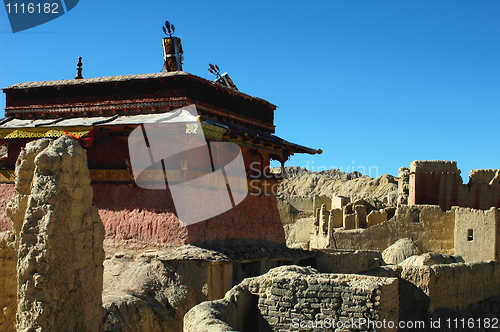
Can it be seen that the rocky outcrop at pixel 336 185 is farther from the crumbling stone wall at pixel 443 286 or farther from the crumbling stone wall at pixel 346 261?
the crumbling stone wall at pixel 443 286

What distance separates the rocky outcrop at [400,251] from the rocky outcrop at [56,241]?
15.9 meters

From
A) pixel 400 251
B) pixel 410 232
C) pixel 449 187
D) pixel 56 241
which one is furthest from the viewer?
pixel 449 187

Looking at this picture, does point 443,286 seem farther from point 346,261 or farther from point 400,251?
point 400,251

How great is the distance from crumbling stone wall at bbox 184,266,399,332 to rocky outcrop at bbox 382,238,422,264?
13.7 metres

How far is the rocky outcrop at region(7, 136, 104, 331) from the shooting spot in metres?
7.79

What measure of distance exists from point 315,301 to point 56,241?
3734mm

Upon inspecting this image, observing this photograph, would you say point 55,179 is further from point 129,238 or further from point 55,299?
point 129,238

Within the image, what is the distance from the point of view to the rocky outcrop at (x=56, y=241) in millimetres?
7793

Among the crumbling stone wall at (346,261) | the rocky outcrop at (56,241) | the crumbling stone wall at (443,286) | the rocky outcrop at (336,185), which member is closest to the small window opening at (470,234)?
the crumbling stone wall at (346,261)

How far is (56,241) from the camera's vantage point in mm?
8047

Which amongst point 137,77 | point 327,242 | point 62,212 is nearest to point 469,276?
point 137,77

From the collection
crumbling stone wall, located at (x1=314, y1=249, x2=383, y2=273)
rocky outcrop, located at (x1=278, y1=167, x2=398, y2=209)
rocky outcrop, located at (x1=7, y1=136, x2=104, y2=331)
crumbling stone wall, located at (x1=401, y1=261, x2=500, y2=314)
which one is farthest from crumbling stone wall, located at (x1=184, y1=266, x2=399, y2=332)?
rocky outcrop, located at (x1=278, y1=167, x2=398, y2=209)

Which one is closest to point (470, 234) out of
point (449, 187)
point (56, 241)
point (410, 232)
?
point (410, 232)

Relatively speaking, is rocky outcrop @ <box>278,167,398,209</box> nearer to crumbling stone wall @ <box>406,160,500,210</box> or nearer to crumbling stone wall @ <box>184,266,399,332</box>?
crumbling stone wall @ <box>406,160,500,210</box>
